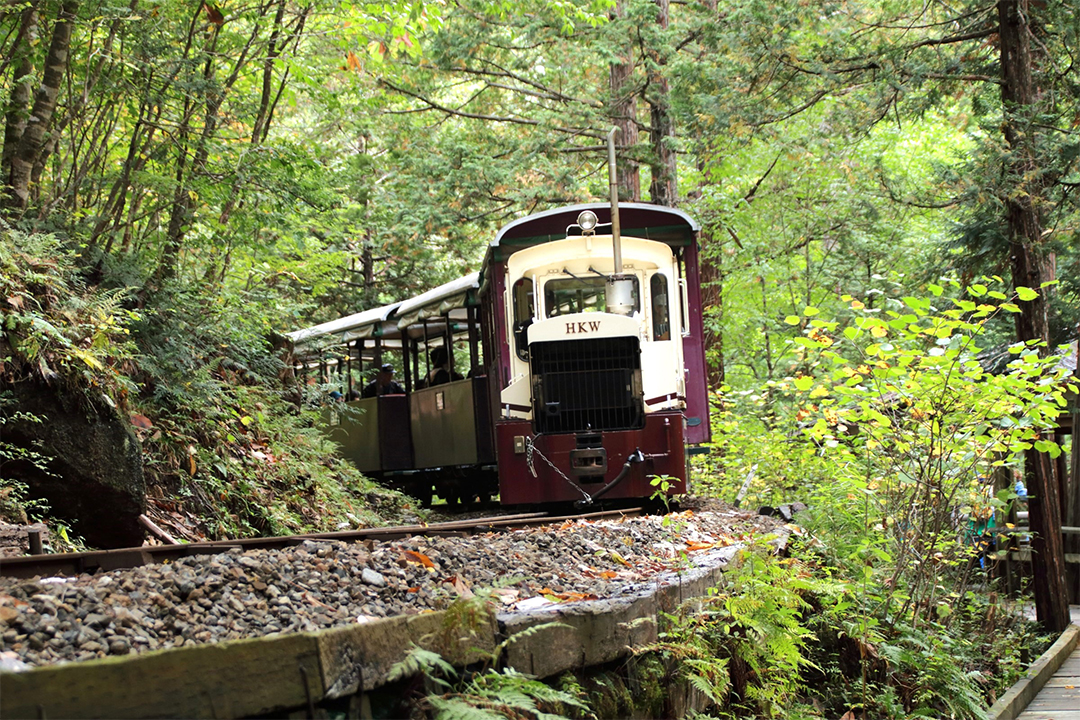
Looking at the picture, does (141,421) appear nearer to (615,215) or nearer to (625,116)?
(615,215)

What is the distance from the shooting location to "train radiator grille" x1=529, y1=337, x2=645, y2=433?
1090 centimetres

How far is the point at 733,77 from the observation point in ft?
47.3

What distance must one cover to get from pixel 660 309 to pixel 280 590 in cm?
799

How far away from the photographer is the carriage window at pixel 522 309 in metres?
11.3

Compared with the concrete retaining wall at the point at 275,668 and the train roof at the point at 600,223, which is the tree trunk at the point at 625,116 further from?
the concrete retaining wall at the point at 275,668

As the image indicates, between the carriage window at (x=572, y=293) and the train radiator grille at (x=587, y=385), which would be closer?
the train radiator grille at (x=587, y=385)

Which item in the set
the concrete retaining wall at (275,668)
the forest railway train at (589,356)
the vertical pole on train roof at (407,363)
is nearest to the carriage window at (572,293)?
the forest railway train at (589,356)

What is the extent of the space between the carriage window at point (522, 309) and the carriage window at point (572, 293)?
0.18m

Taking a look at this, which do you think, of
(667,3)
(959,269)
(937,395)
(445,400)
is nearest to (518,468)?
(445,400)

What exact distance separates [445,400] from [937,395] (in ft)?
26.2

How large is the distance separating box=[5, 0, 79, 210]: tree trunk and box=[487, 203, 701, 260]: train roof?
15.0 ft

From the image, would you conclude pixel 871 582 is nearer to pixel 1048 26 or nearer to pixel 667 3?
pixel 1048 26

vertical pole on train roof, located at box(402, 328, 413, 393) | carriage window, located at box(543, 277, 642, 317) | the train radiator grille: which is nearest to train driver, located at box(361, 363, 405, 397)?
vertical pole on train roof, located at box(402, 328, 413, 393)

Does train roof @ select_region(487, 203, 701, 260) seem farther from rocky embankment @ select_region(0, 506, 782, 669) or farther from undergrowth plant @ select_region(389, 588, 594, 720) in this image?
undergrowth plant @ select_region(389, 588, 594, 720)
